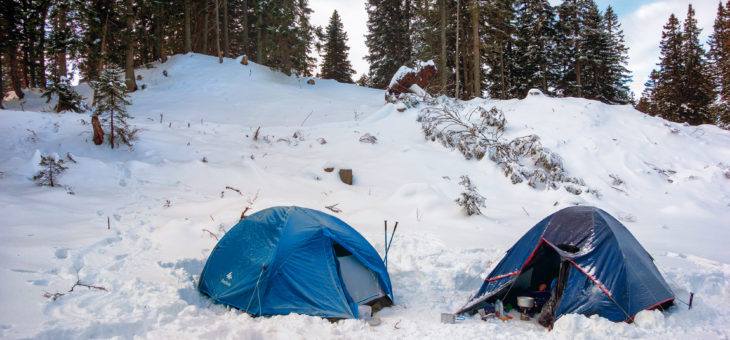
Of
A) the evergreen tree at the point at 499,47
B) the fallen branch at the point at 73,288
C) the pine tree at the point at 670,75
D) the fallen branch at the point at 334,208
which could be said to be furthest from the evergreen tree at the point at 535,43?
the fallen branch at the point at 73,288

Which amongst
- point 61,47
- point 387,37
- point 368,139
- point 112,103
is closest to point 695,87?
point 387,37

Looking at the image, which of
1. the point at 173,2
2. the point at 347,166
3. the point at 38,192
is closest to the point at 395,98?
the point at 347,166

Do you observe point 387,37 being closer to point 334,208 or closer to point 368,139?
point 368,139

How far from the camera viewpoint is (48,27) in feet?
67.6

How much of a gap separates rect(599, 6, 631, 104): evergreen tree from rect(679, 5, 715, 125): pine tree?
3953 millimetres

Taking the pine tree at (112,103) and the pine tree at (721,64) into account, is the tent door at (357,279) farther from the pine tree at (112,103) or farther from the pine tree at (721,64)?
the pine tree at (721,64)

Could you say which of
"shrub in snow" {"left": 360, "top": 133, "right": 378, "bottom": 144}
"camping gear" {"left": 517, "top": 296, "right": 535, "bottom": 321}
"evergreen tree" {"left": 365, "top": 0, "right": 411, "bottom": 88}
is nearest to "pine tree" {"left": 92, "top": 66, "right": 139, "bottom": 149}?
"shrub in snow" {"left": 360, "top": 133, "right": 378, "bottom": 144}

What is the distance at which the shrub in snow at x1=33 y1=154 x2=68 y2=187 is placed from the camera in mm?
9859

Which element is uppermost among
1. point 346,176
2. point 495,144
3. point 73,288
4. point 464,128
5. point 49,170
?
point 464,128

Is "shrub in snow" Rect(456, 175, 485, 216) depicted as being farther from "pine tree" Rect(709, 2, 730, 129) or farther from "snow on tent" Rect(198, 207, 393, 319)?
"pine tree" Rect(709, 2, 730, 129)

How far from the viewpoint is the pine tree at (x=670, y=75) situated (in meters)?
29.9

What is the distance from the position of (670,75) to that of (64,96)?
1482 inches

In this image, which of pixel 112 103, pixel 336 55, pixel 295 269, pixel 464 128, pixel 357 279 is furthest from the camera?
pixel 336 55

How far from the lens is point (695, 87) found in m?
29.5
